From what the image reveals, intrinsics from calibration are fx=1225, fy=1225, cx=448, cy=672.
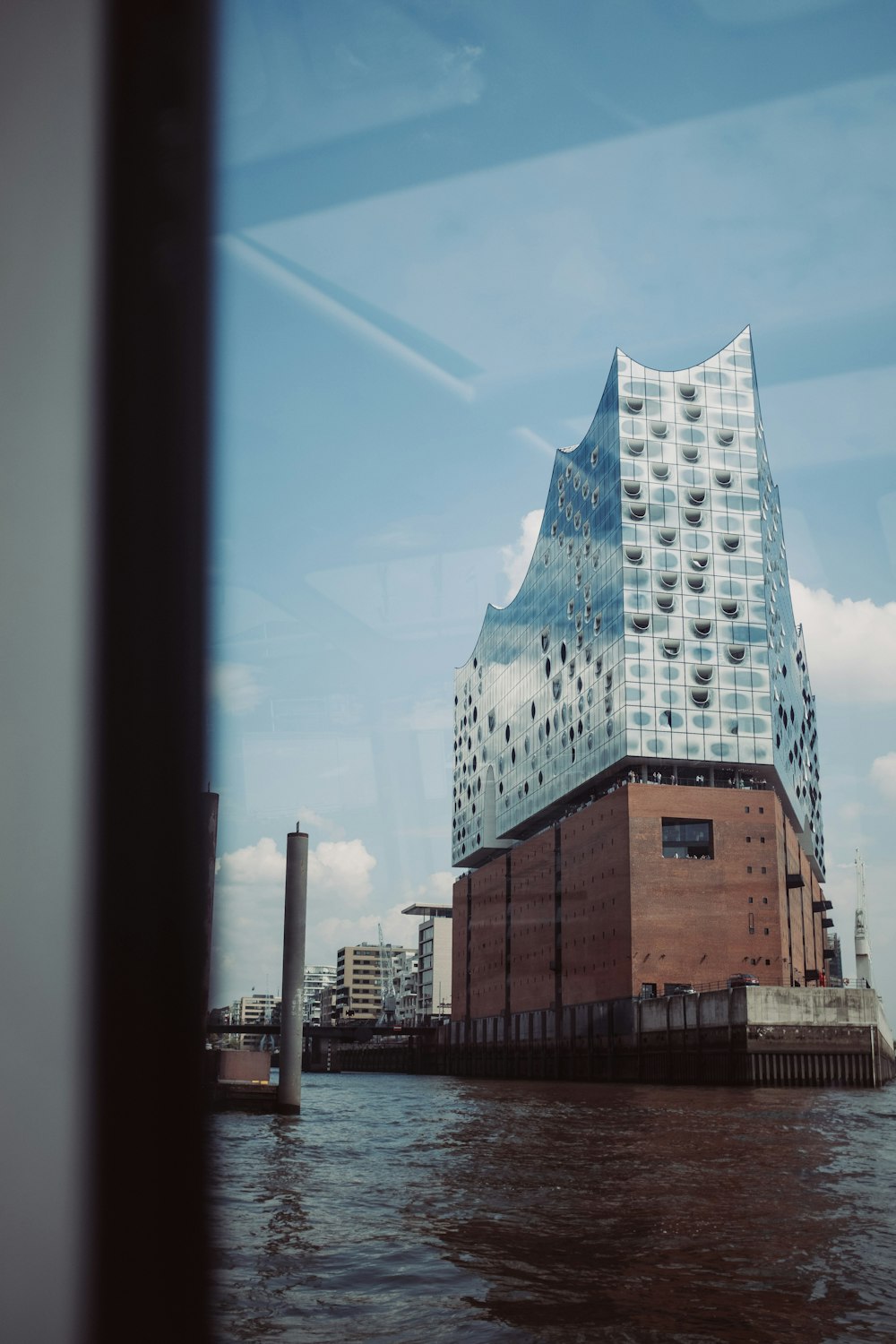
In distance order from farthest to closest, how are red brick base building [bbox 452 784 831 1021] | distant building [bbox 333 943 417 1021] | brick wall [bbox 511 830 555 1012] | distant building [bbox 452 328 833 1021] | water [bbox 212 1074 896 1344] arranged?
distant building [bbox 333 943 417 1021]
brick wall [bbox 511 830 555 1012]
distant building [bbox 452 328 833 1021]
red brick base building [bbox 452 784 831 1021]
water [bbox 212 1074 896 1344]

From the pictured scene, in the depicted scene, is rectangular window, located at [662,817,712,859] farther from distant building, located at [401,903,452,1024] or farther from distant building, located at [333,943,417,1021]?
distant building, located at [333,943,417,1021]

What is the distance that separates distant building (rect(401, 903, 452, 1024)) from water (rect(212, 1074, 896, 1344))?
126397mm

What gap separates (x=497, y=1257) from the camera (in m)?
9.66

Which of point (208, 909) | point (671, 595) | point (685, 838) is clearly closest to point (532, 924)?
point (685, 838)

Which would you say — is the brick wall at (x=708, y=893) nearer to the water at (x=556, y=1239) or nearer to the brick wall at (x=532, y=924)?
the brick wall at (x=532, y=924)

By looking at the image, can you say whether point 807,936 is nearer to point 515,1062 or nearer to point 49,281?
point 515,1062

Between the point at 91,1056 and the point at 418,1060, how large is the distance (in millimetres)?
112278

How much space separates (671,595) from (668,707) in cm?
633

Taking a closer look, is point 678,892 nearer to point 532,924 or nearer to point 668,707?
point 668,707

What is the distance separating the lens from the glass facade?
67750mm

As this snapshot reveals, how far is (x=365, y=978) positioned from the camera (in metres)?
191

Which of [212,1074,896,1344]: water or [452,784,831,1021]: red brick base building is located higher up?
[452,784,831,1021]: red brick base building

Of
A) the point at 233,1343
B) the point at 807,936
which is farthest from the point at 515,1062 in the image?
the point at 233,1343

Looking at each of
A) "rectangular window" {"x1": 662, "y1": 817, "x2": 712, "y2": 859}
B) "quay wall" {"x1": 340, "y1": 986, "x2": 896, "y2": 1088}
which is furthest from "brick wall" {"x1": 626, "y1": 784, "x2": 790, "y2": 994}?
"quay wall" {"x1": 340, "y1": 986, "x2": 896, "y2": 1088}
